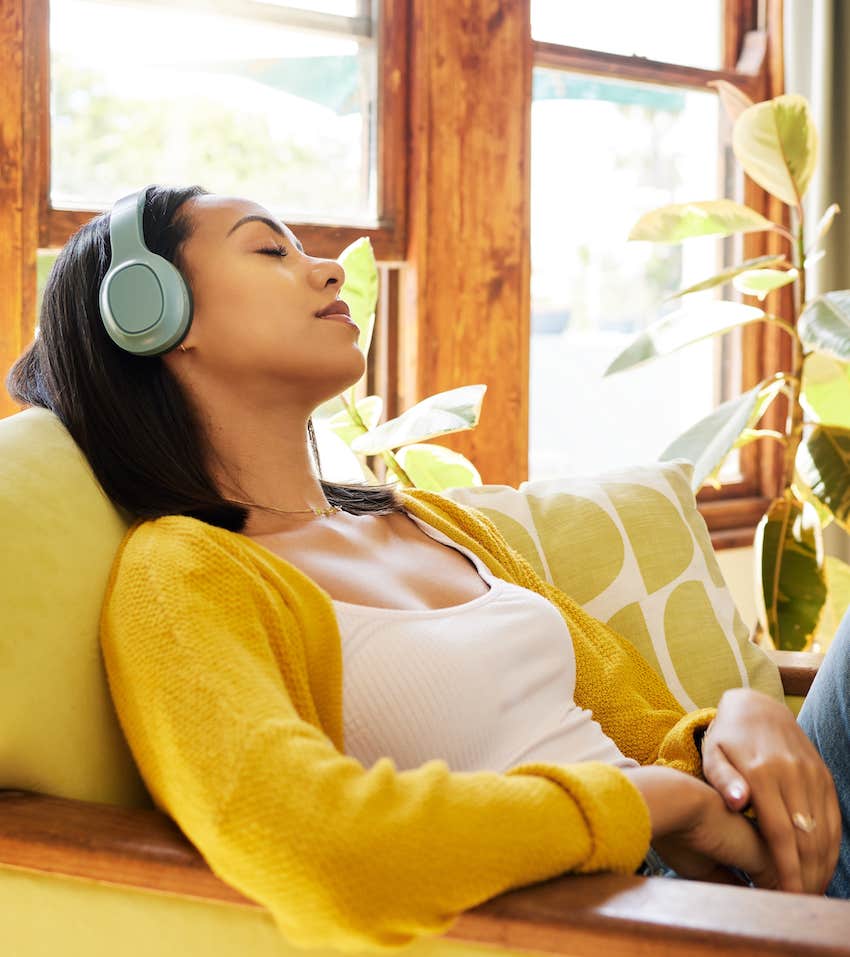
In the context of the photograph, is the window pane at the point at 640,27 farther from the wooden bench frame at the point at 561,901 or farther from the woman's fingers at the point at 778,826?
the wooden bench frame at the point at 561,901

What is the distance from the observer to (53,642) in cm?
98

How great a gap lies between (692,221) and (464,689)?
179cm

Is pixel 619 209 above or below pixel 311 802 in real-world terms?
above

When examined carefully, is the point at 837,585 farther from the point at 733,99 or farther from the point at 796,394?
the point at 733,99

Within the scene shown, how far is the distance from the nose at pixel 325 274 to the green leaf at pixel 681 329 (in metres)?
1.20

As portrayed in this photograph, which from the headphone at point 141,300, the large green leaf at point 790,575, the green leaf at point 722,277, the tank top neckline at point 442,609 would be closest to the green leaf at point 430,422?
the tank top neckline at point 442,609

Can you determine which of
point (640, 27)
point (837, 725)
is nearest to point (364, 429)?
point (837, 725)

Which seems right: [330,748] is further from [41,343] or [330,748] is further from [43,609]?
[41,343]

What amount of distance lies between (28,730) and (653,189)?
280 centimetres

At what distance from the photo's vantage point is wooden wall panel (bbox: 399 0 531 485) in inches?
104

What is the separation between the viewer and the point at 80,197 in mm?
2262

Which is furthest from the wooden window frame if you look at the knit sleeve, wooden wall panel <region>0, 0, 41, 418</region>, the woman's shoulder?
the knit sleeve

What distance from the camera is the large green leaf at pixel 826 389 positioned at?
104 inches

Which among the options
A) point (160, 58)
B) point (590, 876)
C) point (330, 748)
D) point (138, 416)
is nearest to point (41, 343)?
point (138, 416)
